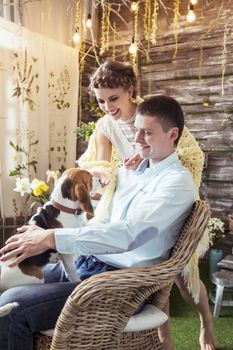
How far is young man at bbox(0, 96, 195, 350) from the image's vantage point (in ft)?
3.98

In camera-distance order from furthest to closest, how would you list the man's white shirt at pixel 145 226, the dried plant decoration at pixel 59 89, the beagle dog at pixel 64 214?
the dried plant decoration at pixel 59 89 → the beagle dog at pixel 64 214 → the man's white shirt at pixel 145 226

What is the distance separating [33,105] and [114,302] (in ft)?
8.18

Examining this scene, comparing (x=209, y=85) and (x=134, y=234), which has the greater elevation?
(x=209, y=85)

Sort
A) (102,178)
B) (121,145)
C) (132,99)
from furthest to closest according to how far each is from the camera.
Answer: (121,145) < (132,99) < (102,178)

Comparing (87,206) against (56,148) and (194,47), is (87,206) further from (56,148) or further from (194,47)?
(194,47)

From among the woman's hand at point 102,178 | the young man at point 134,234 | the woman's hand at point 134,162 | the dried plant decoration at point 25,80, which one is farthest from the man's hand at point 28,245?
the dried plant decoration at point 25,80

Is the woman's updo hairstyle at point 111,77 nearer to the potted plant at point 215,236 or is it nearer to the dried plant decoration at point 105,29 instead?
the potted plant at point 215,236

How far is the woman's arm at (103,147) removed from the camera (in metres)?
2.13

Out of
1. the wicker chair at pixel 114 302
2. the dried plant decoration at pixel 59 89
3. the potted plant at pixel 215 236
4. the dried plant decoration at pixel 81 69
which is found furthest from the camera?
the dried plant decoration at pixel 81 69

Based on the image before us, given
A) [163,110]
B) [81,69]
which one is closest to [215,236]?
[81,69]

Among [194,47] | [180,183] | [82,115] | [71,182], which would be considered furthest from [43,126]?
[180,183]

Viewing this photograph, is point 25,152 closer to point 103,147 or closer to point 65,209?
point 103,147

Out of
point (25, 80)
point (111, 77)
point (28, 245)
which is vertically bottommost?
point (28, 245)

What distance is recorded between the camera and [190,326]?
7.95 ft
